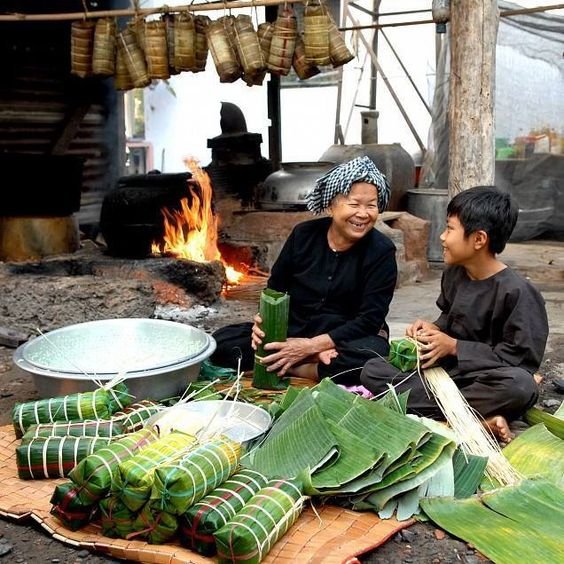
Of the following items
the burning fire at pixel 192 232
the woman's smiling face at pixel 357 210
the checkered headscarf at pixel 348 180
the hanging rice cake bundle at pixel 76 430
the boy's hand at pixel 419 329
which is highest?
the checkered headscarf at pixel 348 180

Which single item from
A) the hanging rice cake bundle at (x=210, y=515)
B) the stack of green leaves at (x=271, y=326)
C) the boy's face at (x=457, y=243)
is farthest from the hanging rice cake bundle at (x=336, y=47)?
the hanging rice cake bundle at (x=210, y=515)

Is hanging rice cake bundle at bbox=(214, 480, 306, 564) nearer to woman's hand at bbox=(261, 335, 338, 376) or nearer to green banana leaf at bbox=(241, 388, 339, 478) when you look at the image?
green banana leaf at bbox=(241, 388, 339, 478)

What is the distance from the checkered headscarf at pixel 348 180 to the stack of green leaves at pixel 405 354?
805mm

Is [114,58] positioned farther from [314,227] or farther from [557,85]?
[557,85]

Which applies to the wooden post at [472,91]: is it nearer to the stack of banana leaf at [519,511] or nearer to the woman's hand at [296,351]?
the woman's hand at [296,351]

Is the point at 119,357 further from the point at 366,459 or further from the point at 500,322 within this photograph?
the point at 500,322

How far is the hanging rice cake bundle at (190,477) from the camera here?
252 centimetres

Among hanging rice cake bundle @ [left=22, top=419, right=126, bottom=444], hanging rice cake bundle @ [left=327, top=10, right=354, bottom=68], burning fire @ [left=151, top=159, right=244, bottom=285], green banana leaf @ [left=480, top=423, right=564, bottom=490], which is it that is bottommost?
green banana leaf @ [left=480, top=423, right=564, bottom=490]

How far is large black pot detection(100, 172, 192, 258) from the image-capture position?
662 centimetres

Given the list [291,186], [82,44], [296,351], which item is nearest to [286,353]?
[296,351]

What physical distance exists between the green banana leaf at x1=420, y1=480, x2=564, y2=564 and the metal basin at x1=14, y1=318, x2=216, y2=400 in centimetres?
137

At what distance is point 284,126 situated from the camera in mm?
16953

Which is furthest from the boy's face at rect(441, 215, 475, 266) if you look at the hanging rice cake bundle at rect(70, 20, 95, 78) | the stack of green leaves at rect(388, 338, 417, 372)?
the hanging rice cake bundle at rect(70, 20, 95, 78)

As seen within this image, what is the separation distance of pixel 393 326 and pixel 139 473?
3.37m
